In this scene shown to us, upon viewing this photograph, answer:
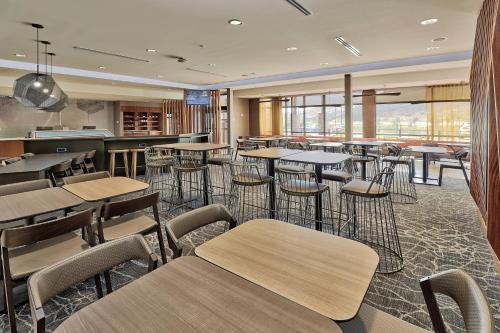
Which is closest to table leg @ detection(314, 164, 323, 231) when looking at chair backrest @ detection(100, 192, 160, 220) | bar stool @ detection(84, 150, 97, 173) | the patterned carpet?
the patterned carpet

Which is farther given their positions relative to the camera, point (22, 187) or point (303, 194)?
point (303, 194)

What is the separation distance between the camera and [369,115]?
36.2 feet

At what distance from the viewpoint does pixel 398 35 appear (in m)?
5.04

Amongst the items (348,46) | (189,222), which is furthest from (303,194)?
(348,46)

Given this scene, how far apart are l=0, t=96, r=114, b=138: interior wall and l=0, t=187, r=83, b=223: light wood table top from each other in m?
8.62

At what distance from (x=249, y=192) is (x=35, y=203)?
367cm

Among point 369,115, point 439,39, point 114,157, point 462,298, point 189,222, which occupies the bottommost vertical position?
Answer: point 462,298

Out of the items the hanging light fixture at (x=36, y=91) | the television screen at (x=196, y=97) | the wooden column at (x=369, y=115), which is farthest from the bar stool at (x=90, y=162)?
the wooden column at (x=369, y=115)

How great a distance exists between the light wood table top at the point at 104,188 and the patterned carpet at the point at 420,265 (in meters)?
0.73

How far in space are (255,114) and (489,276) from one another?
12199 millimetres

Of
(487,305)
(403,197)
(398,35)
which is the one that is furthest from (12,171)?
(398,35)

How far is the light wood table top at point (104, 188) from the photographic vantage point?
7.81 ft

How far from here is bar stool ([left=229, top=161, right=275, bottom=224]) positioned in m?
3.64

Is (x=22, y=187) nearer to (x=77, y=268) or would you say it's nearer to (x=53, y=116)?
(x=77, y=268)
